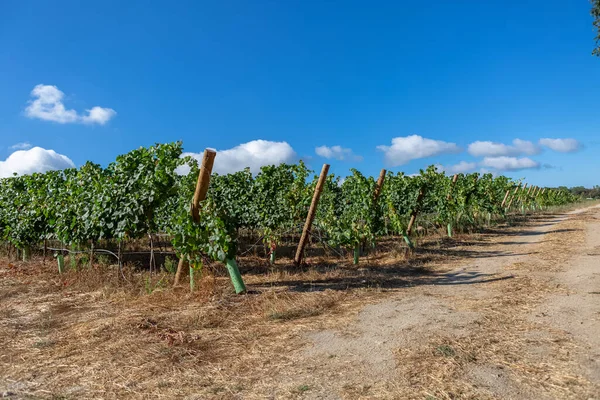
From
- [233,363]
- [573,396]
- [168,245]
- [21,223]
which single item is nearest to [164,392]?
[233,363]

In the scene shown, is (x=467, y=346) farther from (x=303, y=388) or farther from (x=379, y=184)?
(x=379, y=184)

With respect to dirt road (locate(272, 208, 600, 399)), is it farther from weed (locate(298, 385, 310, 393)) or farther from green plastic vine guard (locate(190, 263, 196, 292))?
green plastic vine guard (locate(190, 263, 196, 292))

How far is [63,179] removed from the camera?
9.93 meters

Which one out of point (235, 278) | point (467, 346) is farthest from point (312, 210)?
point (467, 346)

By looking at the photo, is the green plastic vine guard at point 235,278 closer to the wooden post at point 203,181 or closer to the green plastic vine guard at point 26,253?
the wooden post at point 203,181

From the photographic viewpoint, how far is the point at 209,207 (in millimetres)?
5527

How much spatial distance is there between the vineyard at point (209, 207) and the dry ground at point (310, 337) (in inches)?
32.7

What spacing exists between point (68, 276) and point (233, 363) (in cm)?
554

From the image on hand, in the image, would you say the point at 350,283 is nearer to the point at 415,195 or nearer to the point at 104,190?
the point at 104,190

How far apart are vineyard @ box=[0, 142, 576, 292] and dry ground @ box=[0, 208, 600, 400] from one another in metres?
0.83

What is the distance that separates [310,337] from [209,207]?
95.8 inches

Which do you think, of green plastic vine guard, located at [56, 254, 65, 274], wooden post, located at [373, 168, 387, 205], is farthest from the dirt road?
green plastic vine guard, located at [56, 254, 65, 274]

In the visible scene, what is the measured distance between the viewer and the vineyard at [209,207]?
569 cm

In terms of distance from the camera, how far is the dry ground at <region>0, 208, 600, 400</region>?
2.90 meters
